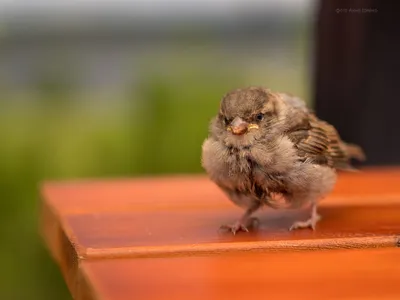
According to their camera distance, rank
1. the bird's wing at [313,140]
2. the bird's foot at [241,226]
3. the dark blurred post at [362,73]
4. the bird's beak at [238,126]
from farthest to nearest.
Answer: the dark blurred post at [362,73] < the bird's wing at [313,140] < the bird's beak at [238,126] < the bird's foot at [241,226]

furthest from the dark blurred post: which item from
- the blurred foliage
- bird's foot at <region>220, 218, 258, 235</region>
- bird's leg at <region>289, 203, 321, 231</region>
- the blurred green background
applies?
bird's foot at <region>220, 218, 258, 235</region>

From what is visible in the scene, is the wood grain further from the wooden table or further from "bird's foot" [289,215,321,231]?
"bird's foot" [289,215,321,231]

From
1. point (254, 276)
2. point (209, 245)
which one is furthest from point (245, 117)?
point (254, 276)

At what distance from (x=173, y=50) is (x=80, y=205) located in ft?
7.06

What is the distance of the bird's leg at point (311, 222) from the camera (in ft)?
6.20

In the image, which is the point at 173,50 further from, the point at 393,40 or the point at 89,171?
the point at 393,40

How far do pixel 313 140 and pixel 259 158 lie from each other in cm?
22

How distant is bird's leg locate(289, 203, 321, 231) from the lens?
1889 mm

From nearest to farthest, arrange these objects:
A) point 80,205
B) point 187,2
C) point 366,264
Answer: point 366,264 → point 80,205 → point 187,2

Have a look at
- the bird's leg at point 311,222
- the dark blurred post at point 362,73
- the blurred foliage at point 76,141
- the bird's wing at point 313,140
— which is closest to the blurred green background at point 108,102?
the blurred foliage at point 76,141

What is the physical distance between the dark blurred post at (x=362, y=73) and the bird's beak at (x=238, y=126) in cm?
82

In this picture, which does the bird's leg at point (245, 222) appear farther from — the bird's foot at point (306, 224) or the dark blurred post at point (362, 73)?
the dark blurred post at point (362, 73)

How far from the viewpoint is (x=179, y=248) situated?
1.57m

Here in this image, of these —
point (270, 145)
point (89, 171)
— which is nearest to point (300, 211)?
point (270, 145)
